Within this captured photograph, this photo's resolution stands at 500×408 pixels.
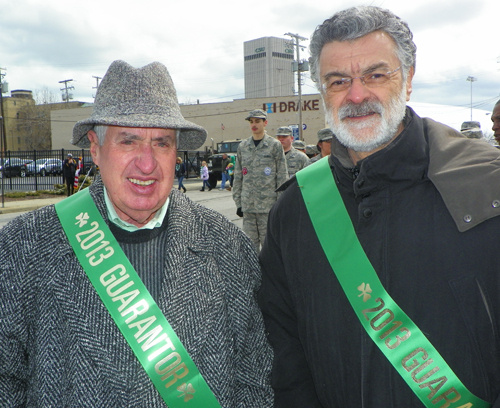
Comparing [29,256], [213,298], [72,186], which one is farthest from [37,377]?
[72,186]

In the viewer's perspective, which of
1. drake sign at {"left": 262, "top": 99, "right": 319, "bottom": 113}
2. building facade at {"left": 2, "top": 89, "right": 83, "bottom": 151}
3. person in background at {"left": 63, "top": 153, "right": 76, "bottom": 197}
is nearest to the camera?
person in background at {"left": 63, "top": 153, "right": 76, "bottom": 197}

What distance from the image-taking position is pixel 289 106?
142 ft

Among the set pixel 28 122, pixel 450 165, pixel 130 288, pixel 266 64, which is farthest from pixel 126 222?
pixel 266 64

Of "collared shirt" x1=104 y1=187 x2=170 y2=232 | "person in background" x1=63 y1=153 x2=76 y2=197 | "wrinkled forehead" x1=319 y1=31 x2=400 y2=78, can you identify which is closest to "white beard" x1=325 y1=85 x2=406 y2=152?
"wrinkled forehead" x1=319 y1=31 x2=400 y2=78

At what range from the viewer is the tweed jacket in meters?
1.65

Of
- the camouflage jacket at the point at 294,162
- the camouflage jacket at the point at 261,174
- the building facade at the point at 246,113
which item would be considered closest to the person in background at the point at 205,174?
the camouflage jacket at the point at 294,162

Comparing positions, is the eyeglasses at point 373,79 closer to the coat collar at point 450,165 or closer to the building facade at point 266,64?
the coat collar at point 450,165

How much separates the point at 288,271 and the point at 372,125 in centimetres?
67

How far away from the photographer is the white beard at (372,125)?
1824 mm

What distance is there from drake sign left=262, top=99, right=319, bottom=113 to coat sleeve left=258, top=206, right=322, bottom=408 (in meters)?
40.6

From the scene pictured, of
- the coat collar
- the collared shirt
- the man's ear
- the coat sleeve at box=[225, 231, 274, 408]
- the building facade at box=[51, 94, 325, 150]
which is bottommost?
A: the coat sleeve at box=[225, 231, 274, 408]

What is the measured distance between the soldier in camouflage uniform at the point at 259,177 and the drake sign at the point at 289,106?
117ft

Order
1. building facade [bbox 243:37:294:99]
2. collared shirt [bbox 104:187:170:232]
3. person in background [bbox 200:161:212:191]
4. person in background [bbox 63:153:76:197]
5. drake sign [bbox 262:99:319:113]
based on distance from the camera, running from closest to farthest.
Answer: collared shirt [bbox 104:187:170:232]
person in background [bbox 63:153:76:197]
person in background [bbox 200:161:212:191]
drake sign [bbox 262:99:319:113]
building facade [bbox 243:37:294:99]

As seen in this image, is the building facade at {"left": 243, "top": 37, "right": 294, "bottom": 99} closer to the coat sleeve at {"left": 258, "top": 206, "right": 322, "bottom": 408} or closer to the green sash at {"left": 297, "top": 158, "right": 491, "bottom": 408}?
the coat sleeve at {"left": 258, "top": 206, "right": 322, "bottom": 408}
